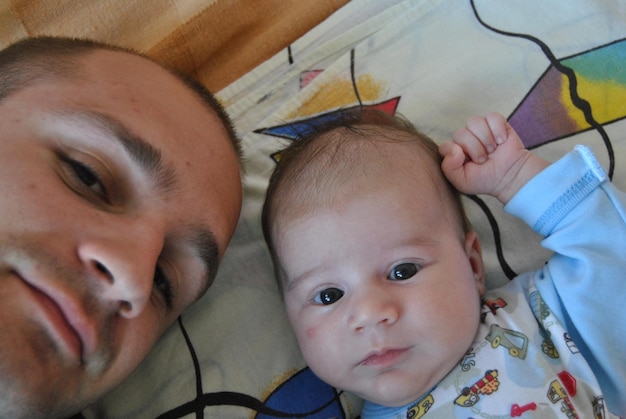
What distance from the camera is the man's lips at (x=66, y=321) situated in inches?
30.6

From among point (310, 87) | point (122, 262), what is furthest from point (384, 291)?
point (310, 87)

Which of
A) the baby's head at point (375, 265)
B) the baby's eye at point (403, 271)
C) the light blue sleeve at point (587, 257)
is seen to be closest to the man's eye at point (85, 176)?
the baby's head at point (375, 265)

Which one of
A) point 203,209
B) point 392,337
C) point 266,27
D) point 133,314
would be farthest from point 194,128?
point 266,27

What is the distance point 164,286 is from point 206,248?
0.32 ft

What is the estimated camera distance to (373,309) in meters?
0.95

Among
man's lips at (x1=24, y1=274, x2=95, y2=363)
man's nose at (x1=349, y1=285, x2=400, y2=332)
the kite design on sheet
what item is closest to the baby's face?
man's nose at (x1=349, y1=285, x2=400, y2=332)

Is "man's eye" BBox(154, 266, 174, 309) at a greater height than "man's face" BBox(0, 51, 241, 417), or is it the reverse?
"man's face" BBox(0, 51, 241, 417)

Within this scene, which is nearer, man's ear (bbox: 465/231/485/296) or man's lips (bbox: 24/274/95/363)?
man's lips (bbox: 24/274/95/363)

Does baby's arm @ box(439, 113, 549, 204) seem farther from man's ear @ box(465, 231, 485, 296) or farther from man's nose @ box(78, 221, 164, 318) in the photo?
man's nose @ box(78, 221, 164, 318)

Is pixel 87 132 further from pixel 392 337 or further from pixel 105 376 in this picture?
pixel 392 337

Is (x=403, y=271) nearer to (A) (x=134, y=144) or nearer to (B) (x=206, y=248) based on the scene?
(B) (x=206, y=248)

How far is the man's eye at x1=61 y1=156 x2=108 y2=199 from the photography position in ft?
2.85

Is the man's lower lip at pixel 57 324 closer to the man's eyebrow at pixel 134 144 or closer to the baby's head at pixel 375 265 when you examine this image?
the man's eyebrow at pixel 134 144

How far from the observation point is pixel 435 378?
3.34 ft
